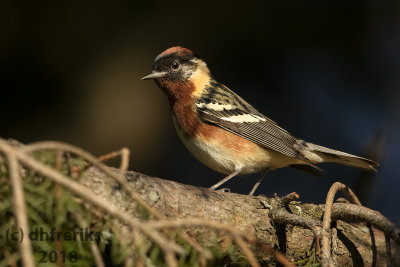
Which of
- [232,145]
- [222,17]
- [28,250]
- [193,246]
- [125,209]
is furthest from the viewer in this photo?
A: [222,17]

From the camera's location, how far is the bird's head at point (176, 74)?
16.4ft

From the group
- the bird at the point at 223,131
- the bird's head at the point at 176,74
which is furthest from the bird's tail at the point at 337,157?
the bird's head at the point at 176,74

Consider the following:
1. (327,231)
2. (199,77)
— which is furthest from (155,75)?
(327,231)

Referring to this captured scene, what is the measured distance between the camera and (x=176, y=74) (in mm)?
5086

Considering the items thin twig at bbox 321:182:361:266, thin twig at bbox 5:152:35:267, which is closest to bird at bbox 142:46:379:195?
thin twig at bbox 321:182:361:266

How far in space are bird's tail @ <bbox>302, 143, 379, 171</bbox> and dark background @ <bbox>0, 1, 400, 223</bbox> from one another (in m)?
1.44

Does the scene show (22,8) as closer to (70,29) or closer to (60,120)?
(70,29)

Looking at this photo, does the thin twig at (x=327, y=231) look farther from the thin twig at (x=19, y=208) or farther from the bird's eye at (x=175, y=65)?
the bird's eye at (x=175, y=65)

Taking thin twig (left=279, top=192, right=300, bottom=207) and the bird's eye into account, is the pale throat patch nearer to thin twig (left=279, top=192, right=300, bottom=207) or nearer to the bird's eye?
the bird's eye

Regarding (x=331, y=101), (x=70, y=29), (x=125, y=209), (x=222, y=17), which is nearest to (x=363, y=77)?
(x=331, y=101)

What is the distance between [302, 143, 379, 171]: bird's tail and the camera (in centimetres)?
444

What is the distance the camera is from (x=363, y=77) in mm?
8047

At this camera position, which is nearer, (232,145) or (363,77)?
(232,145)

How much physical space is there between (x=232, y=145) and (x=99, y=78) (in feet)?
10.0
